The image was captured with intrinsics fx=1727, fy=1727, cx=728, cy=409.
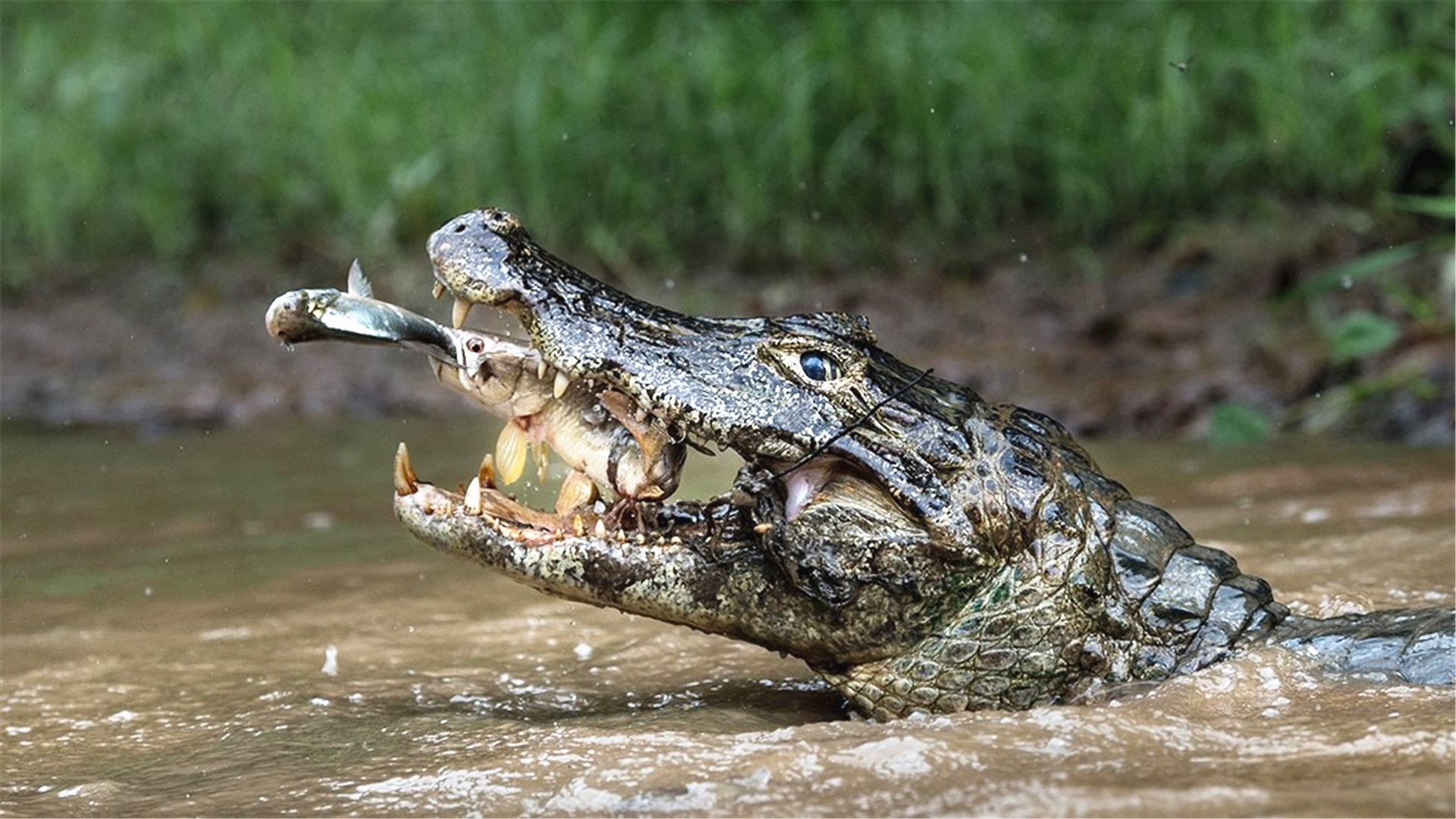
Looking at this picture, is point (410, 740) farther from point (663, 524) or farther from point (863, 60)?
point (863, 60)

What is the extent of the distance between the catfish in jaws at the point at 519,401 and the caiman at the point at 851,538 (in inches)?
0.9

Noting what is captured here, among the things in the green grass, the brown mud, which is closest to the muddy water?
the brown mud

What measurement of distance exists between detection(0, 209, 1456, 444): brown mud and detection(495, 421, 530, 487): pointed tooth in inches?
141

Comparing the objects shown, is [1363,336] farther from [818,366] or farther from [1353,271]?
[818,366]

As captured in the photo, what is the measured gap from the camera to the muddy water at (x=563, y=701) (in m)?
2.21

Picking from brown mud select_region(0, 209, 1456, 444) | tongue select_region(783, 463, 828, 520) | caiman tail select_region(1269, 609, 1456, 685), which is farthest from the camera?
brown mud select_region(0, 209, 1456, 444)

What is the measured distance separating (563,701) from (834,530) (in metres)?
0.64

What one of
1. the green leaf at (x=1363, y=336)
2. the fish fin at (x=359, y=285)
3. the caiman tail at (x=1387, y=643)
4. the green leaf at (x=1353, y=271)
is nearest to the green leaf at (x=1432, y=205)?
the green leaf at (x=1353, y=271)

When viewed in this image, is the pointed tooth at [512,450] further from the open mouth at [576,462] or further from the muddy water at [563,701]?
the muddy water at [563,701]

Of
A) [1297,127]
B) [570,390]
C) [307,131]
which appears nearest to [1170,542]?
[570,390]

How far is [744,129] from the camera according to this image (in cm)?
739

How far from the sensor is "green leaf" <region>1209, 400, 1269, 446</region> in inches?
224

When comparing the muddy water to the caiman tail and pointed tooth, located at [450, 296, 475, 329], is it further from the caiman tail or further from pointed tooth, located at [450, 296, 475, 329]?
pointed tooth, located at [450, 296, 475, 329]

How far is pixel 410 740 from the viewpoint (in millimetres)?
2682
